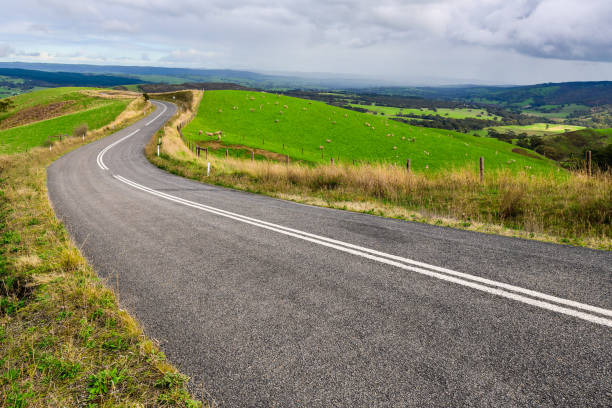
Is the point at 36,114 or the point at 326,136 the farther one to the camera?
the point at 36,114

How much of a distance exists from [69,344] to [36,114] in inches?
3588

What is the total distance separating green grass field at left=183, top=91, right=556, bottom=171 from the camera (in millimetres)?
44188

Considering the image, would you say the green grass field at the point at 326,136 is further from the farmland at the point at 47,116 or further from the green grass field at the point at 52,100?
the green grass field at the point at 52,100

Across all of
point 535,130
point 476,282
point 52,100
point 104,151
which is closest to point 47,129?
point 104,151

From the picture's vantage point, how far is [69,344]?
358 centimetres

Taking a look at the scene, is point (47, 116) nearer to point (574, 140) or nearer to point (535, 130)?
point (574, 140)

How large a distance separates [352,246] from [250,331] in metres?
3.17

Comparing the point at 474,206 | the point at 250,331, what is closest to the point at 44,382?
the point at 250,331

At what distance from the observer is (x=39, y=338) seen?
376 cm

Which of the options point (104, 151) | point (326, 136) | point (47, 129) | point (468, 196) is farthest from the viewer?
point (47, 129)

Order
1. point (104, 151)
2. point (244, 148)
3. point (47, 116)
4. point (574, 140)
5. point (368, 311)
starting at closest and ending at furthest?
point (368, 311) < point (104, 151) < point (244, 148) < point (47, 116) < point (574, 140)

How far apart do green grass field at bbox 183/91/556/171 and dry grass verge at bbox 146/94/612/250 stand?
24.7 m

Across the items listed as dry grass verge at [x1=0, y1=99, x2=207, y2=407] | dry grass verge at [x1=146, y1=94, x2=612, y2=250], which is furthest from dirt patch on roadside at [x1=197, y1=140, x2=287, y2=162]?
dry grass verge at [x1=0, y1=99, x2=207, y2=407]

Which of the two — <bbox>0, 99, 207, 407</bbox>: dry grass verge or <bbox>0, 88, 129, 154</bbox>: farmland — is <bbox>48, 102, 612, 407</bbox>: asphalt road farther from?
<bbox>0, 88, 129, 154</bbox>: farmland
